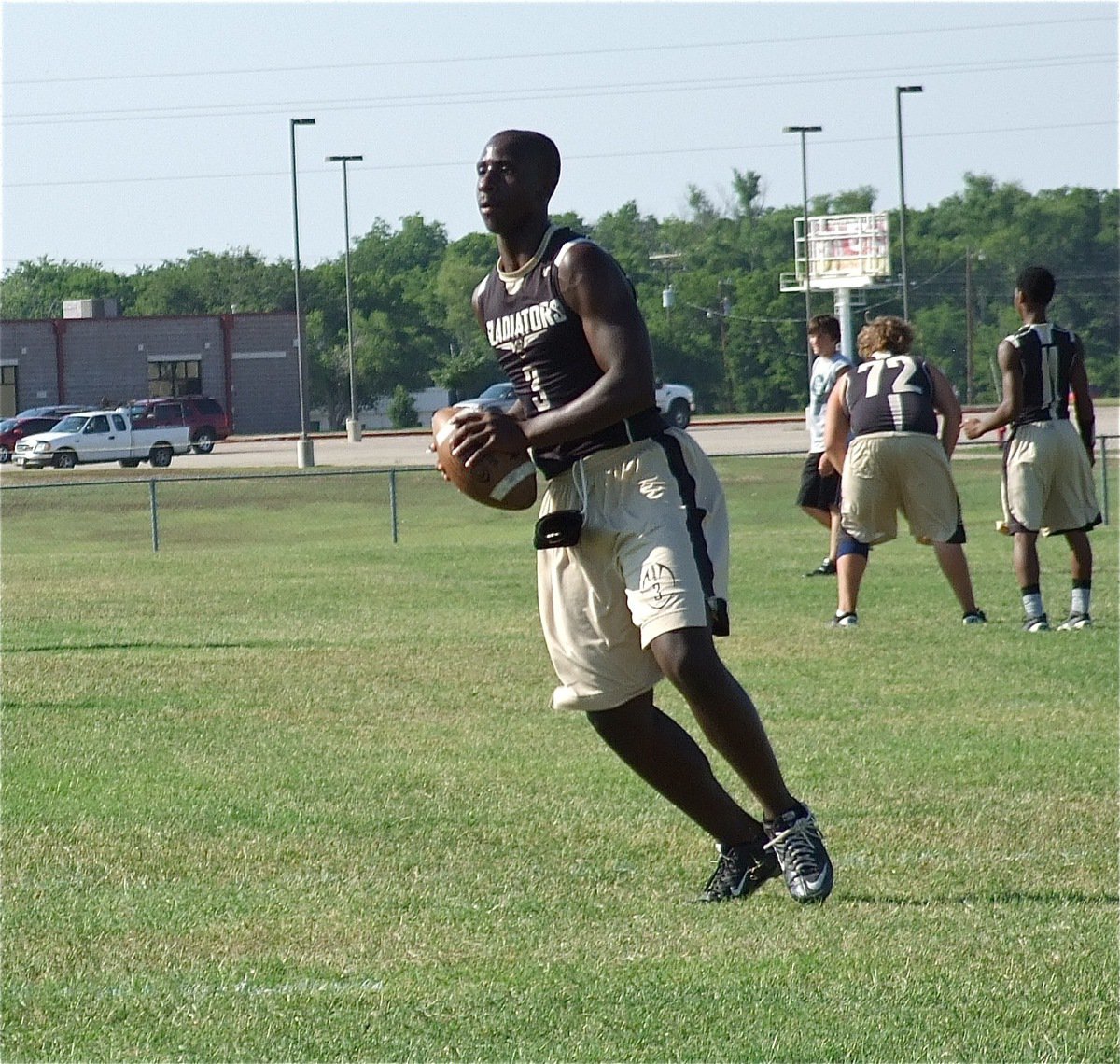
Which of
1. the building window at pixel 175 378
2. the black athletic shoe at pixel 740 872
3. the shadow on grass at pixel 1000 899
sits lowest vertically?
the shadow on grass at pixel 1000 899

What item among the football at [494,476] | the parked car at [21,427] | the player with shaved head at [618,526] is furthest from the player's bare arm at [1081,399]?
the parked car at [21,427]

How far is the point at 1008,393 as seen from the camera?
37.1ft

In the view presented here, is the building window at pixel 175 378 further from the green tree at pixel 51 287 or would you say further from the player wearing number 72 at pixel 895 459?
the player wearing number 72 at pixel 895 459

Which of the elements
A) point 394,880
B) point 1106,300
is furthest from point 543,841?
point 1106,300

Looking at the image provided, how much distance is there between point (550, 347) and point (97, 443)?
143 ft

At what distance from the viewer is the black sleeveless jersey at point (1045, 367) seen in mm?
11352

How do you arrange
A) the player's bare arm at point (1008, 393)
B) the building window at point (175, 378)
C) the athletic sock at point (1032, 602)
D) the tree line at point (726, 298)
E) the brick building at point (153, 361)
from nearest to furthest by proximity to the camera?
the player's bare arm at point (1008, 393)
the athletic sock at point (1032, 602)
the brick building at point (153, 361)
the building window at point (175, 378)
the tree line at point (726, 298)

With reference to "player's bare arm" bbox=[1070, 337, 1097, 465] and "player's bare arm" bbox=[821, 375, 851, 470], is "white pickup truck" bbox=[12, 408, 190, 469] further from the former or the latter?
"player's bare arm" bbox=[1070, 337, 1097, 465]

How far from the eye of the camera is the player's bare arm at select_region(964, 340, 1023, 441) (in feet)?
36.9

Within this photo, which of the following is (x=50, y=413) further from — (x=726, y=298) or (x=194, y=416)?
(x=726, y=298)

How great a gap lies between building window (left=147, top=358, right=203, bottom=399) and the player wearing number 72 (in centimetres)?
6980

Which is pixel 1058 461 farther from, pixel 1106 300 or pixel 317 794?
pixel 1106 300

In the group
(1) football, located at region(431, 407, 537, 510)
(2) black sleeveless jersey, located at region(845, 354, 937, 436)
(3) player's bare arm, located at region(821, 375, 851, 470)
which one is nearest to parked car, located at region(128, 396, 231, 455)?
(3) player's bare arm, located at region(821, 375, 851, 470)

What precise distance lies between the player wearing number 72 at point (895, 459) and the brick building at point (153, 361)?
67739mm
